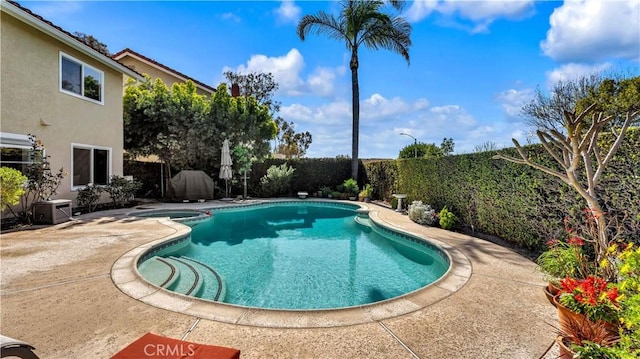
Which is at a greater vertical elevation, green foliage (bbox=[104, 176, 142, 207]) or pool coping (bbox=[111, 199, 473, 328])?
green foliage (bbox=[104, 176, 142, 207])

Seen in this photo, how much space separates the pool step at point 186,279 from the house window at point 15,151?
7376 millimetres

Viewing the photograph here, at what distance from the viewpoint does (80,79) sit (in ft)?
41.8

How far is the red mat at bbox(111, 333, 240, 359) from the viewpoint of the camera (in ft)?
7.16

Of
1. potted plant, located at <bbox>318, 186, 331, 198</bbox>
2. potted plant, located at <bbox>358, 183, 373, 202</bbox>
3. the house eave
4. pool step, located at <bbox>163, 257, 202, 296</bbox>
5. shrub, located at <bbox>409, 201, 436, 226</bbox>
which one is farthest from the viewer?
potted plant, located at <bbox>318, 186, 331, 198</bbox>

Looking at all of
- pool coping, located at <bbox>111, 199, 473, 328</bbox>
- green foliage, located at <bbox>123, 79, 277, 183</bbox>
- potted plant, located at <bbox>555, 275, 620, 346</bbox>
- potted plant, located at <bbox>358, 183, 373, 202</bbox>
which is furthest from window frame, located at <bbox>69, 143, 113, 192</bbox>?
potted plant, located at <bbox>555, 275, 620, 346</bbox>

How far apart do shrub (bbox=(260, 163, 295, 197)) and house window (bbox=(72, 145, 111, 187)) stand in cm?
895

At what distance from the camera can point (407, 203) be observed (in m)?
15.2

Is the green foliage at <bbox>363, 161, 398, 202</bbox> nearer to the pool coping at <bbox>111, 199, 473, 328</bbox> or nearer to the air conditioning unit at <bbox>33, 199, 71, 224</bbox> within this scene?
the pool coping at <bbox>111, 199, 473, 328</bbox>

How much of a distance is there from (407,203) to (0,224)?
603 inches

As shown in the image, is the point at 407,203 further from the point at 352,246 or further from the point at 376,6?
the point at 376,6

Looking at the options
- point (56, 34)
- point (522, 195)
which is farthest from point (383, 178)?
Answer: point (56, 34)

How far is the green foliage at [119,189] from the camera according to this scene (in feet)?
45.1

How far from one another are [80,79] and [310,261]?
41.1 ft

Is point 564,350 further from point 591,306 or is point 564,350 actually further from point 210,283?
point 210,283
